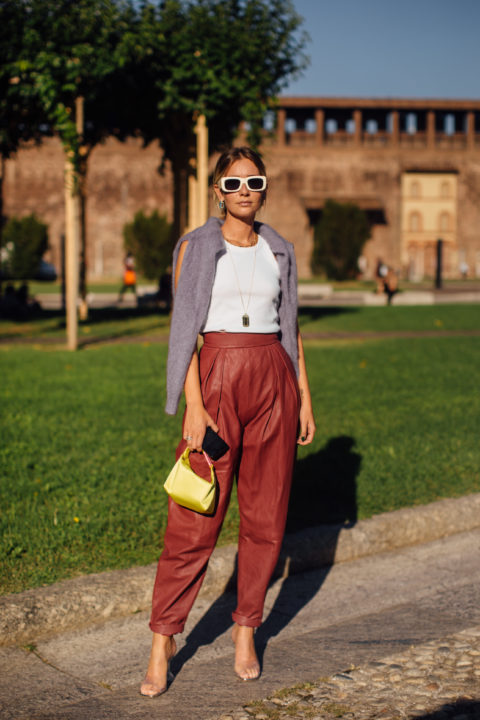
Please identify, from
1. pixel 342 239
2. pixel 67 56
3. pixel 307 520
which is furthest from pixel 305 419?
pixel 342 239

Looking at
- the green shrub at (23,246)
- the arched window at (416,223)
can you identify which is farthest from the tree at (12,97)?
the arched window at (416,223)

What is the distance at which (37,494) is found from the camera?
17.1 ft

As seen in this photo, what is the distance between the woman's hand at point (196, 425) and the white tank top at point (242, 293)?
0.30 m

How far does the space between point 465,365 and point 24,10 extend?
8706mm

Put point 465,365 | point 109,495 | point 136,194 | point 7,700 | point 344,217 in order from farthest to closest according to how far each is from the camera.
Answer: point 136,194 → point 344,217 → point 465,365 → point 109,495 → point 7,700

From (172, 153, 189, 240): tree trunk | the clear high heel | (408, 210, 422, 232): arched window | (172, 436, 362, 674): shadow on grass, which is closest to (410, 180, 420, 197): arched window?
(408, 210, 422, 232): arched window

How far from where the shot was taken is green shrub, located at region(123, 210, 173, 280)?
43.6 m

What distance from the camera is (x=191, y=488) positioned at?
3.07 metres

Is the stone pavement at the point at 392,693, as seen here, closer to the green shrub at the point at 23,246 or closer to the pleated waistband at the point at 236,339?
the pleated waistband at the point at 236,339

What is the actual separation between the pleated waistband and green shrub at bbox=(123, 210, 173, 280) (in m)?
40.5

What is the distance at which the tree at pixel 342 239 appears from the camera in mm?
46094

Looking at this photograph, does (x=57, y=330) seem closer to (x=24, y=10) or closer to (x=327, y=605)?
(x=24, y=10)

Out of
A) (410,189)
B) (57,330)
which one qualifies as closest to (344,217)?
(410,189)

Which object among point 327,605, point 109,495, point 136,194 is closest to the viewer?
point 327,605
